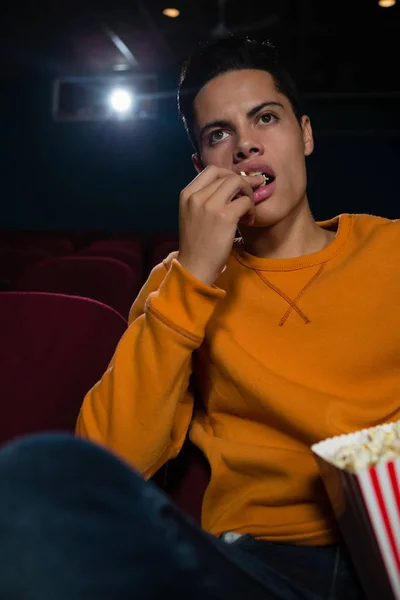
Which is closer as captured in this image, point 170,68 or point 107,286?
point 107,286

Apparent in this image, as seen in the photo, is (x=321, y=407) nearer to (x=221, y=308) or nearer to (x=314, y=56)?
(x=221, y=308)

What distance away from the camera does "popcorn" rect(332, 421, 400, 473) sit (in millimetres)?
473

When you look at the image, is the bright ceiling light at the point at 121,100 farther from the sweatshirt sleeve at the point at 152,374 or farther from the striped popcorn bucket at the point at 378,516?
the striped popcorn bucket at the point at 378,516

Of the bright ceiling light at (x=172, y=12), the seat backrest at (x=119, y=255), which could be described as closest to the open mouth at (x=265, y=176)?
the seat backrest at (x=119, y=255)

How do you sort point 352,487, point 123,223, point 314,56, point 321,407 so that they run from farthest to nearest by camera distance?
point 123,223, point 314,56, point 321,407, point 352,487

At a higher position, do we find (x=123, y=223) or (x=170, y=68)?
(x=170, y=68)

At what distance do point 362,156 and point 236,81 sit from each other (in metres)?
4.79

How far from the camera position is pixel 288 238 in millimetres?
863

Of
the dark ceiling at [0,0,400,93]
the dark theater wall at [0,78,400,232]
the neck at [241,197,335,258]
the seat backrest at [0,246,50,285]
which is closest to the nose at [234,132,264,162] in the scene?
the neck at [241,197,335,258]

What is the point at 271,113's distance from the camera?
0.85 meters

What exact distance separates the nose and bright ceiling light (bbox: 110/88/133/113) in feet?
16.6

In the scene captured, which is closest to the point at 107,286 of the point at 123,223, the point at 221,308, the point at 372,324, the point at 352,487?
the point at 221,308

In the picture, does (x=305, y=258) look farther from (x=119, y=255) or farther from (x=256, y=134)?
(x=119, y=255)

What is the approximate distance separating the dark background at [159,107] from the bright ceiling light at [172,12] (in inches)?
2.2
